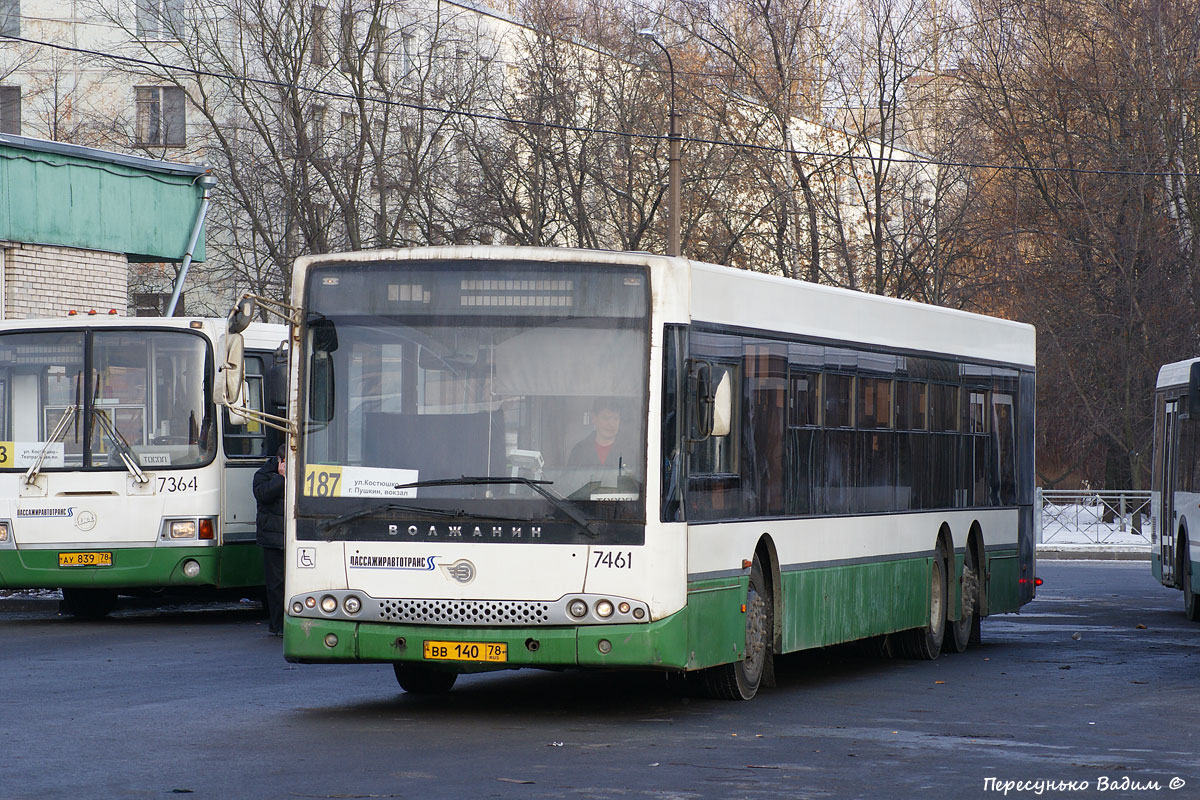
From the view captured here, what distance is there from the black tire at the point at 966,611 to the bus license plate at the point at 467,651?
21.2 feet

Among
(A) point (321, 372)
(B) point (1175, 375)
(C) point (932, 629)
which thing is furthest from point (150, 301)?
(A) point (321, 372)

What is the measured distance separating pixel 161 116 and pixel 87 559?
3525 cm

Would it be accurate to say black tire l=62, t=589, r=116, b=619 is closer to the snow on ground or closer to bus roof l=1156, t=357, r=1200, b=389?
bus roof l=1156, t=357, r=1200, b=389

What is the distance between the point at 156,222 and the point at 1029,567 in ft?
47.0

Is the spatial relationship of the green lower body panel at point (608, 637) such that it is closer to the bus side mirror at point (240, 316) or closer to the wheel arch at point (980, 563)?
the bus side mirror at point (240, 316)

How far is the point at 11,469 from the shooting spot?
60.4 ft

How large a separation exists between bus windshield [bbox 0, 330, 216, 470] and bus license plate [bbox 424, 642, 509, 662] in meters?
8.26

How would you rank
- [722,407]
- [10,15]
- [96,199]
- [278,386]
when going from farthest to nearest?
1. [10,15]
2. [96,199]
3. [278,386]
4. [722,407]

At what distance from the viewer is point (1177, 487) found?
2084 centimetres

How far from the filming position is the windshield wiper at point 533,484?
1071 cm

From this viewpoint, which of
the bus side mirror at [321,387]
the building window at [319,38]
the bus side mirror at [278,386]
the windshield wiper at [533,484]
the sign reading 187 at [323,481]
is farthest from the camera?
the building window at [319,38]

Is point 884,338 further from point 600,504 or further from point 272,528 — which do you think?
point 272,528

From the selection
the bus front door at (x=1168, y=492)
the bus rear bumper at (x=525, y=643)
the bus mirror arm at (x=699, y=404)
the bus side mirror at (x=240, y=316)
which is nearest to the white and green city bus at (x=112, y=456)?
the bus rear bumper at (x=525, y=643)

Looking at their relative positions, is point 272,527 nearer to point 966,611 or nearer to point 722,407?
point 966,611
